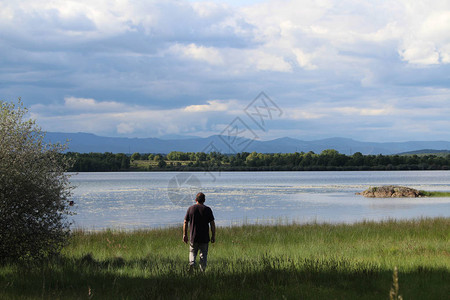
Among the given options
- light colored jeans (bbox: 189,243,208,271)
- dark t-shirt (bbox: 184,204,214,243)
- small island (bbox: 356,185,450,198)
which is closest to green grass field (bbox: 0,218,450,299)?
light colored jeans (bbox: 189,243,208,271)

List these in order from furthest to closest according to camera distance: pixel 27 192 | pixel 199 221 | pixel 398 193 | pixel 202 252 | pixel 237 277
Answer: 1. pixel 398 193
2. pixel 27 192
3. pixel 202 252
4. pixel 199 221
5. pixel 237 277

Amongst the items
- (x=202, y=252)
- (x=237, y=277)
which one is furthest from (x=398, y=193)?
(x=237, y=277)

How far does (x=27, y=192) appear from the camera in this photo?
551 inches

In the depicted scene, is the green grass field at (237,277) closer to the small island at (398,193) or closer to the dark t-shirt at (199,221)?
the dark t-shirt at (199,221)

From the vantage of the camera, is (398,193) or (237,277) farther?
(398,193)

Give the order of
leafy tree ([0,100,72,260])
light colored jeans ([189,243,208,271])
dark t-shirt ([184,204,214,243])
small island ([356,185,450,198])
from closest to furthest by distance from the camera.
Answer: dark t-shirt ([184,204,214,243])
light colored jeans ([189,243,208,271])
leafy tree ([0,100,72,260])
small island ([356,185,450,198])

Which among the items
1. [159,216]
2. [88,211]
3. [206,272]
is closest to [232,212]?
[159,216]

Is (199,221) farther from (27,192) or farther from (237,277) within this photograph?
(27,192)

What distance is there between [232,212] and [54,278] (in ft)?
118

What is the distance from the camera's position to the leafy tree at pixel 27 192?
45.3 ft

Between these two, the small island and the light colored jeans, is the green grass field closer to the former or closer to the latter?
the light colored jeans

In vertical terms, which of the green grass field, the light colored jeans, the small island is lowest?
the small island

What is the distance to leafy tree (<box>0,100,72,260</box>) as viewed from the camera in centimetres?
1382

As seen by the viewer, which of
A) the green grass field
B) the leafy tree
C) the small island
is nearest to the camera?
the green grass field
